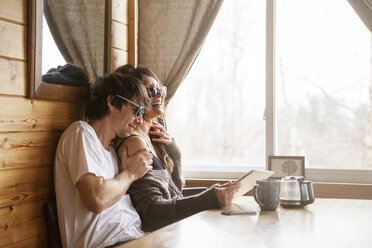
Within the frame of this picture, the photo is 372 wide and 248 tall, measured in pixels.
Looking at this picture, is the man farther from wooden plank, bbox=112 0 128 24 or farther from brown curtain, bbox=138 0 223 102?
brown curtain, bbox=138 0 223 102

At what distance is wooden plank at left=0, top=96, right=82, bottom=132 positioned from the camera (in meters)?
1.73

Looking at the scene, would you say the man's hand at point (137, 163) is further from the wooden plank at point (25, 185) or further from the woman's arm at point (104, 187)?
the wooden plank at point (25, 185)

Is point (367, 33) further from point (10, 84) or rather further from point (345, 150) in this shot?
point (10, 84)

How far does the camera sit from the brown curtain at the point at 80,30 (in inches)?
81.7

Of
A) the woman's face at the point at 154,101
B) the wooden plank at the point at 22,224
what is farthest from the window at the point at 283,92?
the wooden plank at the point at 22,224

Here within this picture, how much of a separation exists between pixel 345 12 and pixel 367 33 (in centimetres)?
19

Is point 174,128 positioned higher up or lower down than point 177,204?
higher up

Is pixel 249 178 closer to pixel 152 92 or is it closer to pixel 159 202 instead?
pixel 159 202

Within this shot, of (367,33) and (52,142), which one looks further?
(367,33)

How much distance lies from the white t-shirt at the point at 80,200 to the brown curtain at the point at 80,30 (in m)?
0.51

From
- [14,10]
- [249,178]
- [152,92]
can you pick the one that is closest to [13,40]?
[14,10]

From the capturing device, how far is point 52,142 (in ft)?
6.49

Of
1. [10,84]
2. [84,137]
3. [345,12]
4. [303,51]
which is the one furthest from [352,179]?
[10,84]

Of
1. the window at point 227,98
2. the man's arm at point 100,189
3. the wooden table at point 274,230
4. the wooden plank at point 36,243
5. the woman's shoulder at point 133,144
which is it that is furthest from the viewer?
the window at point 227,98
